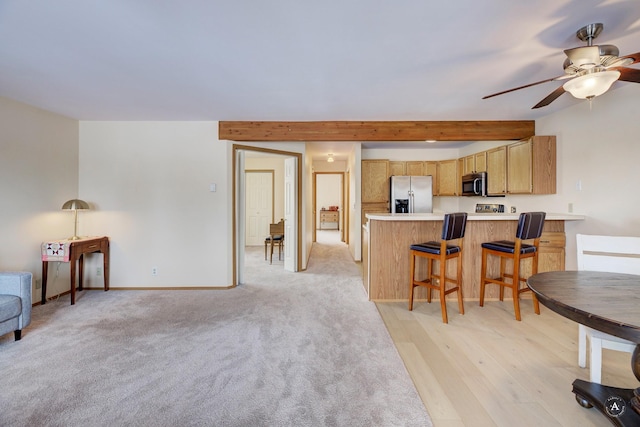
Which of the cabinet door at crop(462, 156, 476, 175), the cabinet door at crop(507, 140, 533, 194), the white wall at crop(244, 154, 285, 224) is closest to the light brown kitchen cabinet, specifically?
the cabinet door at crop(462, 156, 476, 175)

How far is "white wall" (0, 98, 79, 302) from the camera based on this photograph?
2.89 metres

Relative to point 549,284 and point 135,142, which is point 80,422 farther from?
point 135,142

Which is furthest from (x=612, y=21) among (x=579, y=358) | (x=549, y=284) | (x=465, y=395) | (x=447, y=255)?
(x=465, y=395)

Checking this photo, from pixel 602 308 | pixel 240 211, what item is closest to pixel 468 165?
pixel 240 211

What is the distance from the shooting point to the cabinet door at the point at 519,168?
139 inches

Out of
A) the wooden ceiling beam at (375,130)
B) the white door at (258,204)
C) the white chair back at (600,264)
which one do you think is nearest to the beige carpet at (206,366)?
the white chair back at (600,264)

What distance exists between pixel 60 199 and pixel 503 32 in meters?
4.89

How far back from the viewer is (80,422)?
1.48 metres

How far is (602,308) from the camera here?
1.11 metres

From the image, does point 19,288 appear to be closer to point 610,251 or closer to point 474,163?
point 610,251

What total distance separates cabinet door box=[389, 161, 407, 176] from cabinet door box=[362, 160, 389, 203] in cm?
18

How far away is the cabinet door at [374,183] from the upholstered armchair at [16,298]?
4.83m

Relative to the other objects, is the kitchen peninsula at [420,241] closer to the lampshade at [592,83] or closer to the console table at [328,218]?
the lampshade at [592,83]

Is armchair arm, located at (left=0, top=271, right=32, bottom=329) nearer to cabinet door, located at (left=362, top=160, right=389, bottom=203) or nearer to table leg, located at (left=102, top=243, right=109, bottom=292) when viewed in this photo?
table leg, located at (left=102, top=243, right=109, bottom=292)
